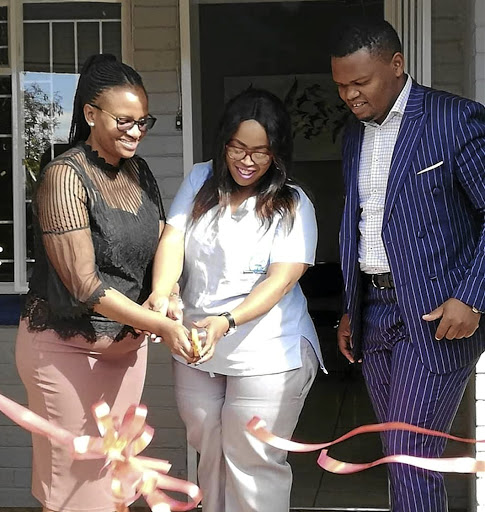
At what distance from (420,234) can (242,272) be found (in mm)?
588

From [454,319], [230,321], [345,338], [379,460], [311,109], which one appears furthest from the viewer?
[311,109]

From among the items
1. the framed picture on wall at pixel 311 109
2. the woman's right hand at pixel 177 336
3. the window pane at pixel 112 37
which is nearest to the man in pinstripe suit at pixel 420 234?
the woman's right hand at pixel 177 336

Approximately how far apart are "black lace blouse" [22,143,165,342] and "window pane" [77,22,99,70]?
1912 mm

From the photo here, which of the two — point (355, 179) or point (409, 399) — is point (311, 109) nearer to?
point (355, 179)

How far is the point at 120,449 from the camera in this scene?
292 centimetres

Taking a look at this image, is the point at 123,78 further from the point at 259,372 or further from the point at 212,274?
the point at 259,372

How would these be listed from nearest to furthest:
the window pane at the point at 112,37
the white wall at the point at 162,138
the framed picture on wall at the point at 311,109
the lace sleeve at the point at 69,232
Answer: the lace sleeve at the point at 69,232 < the white wall at the point at 162,138 < the window pane at the point at 112,37 < the framed picture on wall at the point at 311,109

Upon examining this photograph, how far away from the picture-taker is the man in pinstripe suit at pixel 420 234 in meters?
3.06

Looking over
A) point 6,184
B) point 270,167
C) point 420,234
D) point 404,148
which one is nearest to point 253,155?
point 270,167

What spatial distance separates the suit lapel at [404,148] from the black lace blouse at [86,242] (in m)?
0.76

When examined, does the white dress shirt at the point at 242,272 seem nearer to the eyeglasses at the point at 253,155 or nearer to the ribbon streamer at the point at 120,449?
the eyeglasses at the point at 253,155

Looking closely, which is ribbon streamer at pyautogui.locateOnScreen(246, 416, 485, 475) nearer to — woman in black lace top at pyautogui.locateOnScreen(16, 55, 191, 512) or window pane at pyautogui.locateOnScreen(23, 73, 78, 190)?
woman in black lace top at pyautogui.locateOnScreen(16, 55, 191, 512)

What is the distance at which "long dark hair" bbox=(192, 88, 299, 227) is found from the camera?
3229mm

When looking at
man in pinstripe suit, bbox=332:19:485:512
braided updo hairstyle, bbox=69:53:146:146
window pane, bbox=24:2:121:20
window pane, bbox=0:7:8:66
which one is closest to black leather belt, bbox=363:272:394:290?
man in pinstripe suit, bbox=332:19:485:512
